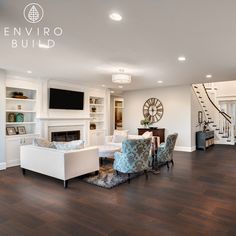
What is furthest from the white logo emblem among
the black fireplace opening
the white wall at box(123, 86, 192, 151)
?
the white wall at box(123, 86, 192, 151)

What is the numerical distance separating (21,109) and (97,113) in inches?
128

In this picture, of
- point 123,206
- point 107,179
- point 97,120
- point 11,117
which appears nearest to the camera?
point 123,206

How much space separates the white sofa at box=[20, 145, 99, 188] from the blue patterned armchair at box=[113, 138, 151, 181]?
629 millimetres

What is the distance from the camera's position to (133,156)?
4.21m

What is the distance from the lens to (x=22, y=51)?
A: 3.79 m

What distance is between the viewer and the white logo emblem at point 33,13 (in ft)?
7.28

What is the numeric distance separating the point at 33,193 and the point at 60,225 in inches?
53.1

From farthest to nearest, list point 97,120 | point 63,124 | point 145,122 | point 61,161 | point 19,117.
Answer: point 97,120 < point 145,122 < point 63,124 < point 19,117 < point 61,161

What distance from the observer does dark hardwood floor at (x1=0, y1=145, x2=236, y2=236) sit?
247cm

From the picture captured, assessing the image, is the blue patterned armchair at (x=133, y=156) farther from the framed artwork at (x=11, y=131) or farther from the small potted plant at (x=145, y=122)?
the small potted plant at (x=145, y=122)

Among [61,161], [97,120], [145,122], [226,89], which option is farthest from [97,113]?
[226,89]

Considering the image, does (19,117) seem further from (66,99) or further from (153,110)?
(153,110)

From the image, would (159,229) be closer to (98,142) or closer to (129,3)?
(129,3)

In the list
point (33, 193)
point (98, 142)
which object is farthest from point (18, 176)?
point (98, 142)
